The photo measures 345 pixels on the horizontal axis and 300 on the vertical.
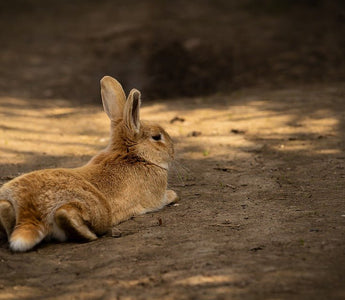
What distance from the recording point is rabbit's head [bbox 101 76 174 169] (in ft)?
19.0

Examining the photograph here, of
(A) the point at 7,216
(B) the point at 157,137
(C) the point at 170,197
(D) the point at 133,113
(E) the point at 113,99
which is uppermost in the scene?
(E) the point at 113,99

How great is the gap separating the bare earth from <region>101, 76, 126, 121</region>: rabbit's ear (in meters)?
1.09

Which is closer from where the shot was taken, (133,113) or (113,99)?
(133,113)

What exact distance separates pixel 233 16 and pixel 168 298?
12.3 m

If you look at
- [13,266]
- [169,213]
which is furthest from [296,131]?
[13,266]

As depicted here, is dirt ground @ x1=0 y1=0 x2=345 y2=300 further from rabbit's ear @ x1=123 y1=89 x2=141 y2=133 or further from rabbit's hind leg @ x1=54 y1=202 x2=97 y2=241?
rabbit's ear @ x1=123 y1=89 x2=141 y2=133

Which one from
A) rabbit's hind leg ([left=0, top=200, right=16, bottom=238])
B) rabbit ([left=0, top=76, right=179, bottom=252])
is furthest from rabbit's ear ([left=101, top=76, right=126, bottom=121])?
rabbit's hind leg ([left=0, top=200, right=16, bottom=238])

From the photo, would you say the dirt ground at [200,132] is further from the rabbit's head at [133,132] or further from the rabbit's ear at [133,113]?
the rabbit's ear at [133,113]

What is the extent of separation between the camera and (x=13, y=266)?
444cm

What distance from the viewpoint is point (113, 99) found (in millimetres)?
6113

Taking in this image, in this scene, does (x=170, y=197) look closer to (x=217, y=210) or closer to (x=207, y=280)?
(x=217, y=210)

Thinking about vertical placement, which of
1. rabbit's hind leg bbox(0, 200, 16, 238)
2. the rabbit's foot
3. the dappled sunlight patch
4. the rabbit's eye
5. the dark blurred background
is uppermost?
the dark blurred background

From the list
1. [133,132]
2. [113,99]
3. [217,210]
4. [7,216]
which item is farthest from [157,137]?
[7,216]

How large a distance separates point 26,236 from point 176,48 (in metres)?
8.56
